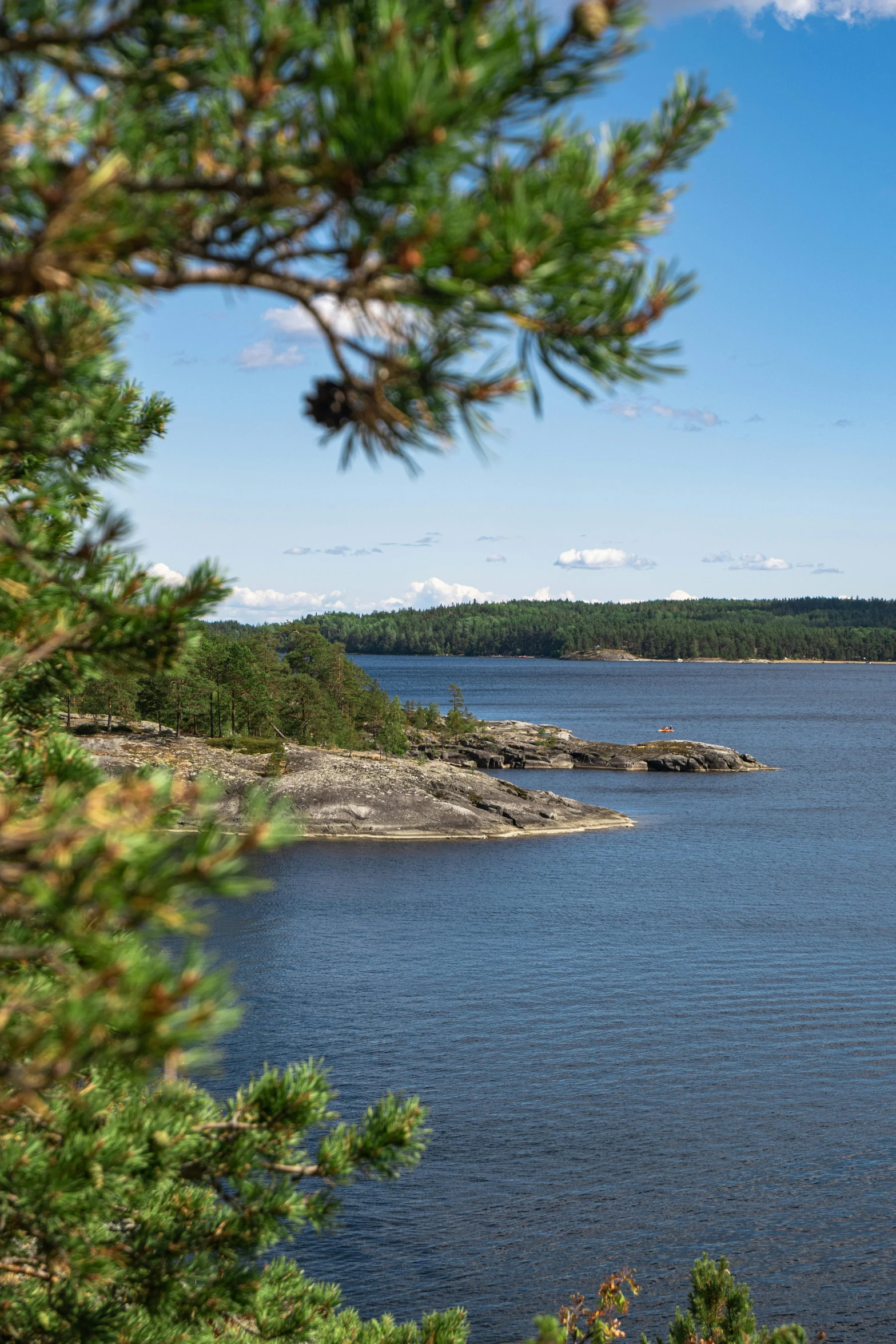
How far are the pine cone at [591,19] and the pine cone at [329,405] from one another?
117cm

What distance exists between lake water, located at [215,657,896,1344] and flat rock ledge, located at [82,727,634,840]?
2.56 meters

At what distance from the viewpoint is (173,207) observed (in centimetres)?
302

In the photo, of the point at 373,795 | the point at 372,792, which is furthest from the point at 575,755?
the point at 373,795

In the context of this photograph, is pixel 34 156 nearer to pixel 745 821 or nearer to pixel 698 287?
pixel 698 287

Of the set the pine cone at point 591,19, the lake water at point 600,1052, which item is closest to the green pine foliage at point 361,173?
the pine cone at point 591,19

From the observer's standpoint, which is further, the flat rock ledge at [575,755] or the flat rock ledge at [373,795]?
the flat rock ledge at [575,755]

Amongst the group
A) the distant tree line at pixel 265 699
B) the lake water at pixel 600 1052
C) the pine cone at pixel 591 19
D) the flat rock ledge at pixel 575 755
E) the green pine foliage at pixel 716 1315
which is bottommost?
the lake water at pixel 600 1052

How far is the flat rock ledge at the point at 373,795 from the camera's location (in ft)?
199

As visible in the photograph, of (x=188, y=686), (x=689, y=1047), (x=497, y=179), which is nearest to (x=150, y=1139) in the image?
(x=497, y=179)

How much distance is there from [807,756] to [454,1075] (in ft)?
273

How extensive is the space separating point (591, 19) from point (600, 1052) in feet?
104

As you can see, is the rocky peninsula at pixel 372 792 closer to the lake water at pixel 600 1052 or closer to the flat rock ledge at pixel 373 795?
the flat rock ledge at pixel 373 795

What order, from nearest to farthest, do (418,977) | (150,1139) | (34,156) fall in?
(34,156) < (150,1139) < (418,977)

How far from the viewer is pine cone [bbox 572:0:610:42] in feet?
9.00
